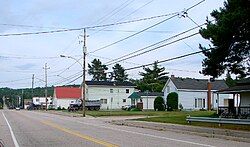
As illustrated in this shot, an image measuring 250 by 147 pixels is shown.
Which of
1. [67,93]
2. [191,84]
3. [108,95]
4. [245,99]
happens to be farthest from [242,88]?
[67,93]

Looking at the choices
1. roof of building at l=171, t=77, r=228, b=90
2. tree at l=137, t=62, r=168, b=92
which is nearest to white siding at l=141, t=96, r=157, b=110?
roof of building at l=171, t=77, r=228, b=90

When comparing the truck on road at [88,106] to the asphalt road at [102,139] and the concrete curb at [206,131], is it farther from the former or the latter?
the asphalt road at [102,139]

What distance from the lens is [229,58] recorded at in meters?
29.7

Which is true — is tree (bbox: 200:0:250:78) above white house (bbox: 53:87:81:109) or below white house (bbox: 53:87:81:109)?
above

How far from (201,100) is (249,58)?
169 feet

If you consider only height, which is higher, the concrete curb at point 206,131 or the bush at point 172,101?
the bush at point 172,101

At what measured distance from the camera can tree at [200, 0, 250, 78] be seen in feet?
85.8

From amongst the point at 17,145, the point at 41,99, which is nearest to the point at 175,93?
the point at 17,145

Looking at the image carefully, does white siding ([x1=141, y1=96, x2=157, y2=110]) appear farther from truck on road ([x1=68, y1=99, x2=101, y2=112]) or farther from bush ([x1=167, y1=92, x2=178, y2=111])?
bush ([x1=167, y1=92, x2=178, y2=111])

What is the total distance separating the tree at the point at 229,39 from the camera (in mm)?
26141

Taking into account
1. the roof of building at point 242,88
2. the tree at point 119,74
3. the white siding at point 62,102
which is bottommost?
the white siding at point 62,102

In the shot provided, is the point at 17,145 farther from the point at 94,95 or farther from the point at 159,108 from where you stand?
the point at 94,95

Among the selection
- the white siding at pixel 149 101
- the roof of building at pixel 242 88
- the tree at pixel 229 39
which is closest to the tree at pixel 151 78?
the white siding at pixel 149 101

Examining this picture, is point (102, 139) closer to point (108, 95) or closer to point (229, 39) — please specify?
point (229, 39)
